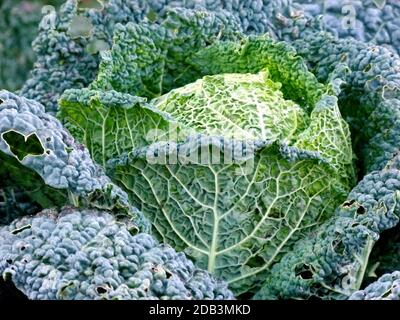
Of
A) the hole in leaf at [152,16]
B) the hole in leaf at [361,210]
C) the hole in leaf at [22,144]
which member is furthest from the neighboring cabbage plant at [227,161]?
the hole in leaf at [152,16]

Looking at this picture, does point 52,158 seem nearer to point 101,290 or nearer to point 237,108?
point 101,290

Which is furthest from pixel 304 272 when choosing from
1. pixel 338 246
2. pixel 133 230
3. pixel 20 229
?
pixel 20 229

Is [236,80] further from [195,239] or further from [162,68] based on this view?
[195,239]

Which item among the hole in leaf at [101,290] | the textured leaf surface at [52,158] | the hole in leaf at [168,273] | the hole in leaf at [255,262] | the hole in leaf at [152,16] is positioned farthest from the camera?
the hole in leaf at [152,16]

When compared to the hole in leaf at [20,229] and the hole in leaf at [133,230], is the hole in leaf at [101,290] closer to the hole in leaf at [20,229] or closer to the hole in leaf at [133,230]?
the hole in leaf at [133,230]
